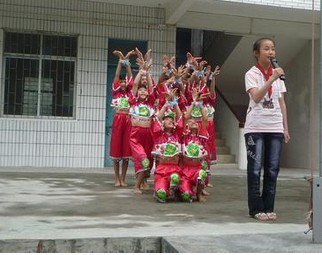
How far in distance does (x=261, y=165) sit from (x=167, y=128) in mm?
1520

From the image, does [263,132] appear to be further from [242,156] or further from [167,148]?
[242,156]

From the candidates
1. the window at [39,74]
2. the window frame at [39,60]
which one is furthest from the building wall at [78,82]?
the window at [39,74]

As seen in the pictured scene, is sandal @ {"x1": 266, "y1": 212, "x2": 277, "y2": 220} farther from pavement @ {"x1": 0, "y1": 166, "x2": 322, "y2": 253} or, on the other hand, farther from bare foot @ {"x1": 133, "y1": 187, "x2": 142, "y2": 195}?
bare foot @ {"x1": 133, "y1": 187, "x2": 142, "y2": 195}

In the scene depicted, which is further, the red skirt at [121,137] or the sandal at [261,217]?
the red skirt at [121,137]

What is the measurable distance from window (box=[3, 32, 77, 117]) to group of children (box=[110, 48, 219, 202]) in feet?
11.3

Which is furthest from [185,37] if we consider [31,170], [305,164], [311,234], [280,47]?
[311,234]

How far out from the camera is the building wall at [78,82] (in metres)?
9.68

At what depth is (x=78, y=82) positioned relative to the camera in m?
9.93

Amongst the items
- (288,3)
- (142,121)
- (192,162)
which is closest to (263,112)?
(192,162)

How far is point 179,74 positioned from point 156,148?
1196mm

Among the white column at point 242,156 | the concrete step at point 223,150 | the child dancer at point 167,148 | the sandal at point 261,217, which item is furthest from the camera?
the concrete step at point 223,150

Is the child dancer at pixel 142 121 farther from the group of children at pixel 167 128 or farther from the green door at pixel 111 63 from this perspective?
the green door at pixel 111 63

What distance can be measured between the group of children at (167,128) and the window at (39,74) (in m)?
3.46

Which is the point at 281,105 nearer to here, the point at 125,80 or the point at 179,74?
the point at 179,74
